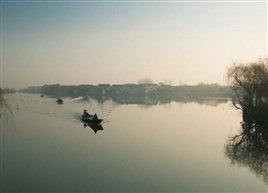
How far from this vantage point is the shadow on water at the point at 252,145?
20.8 metres

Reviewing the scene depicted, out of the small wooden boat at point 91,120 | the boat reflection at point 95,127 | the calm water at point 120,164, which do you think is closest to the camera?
the calm water at point 120,164

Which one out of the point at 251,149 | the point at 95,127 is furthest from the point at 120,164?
the point at 95,127

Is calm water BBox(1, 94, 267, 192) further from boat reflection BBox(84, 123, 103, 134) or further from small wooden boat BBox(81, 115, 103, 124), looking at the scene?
small wooden boat BBox(81, 115, 103, 124)

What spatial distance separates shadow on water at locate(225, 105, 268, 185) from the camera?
20.8 meters

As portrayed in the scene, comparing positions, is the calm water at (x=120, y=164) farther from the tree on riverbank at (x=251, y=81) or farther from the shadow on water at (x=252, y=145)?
the tree on riverbank at (x=251, y=81)

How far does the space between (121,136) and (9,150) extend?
41.3ft

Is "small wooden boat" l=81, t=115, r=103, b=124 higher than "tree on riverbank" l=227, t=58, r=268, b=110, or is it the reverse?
"tree on riverbank" l=227, t=58, r=268, b=110

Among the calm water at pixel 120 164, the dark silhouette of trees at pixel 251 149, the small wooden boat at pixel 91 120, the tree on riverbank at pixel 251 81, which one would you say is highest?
the tree on riverbank at pixel 251 81

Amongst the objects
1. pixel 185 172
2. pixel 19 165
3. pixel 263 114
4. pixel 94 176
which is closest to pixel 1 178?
pixel 19 165

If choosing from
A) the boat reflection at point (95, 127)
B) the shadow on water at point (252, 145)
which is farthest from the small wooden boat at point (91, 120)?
the shadow on water at point (252, 145)

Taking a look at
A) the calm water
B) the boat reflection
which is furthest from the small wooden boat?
the calm water

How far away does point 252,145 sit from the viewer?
27.8m

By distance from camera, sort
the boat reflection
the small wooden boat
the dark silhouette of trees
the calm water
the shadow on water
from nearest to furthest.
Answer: the calm water, the dark silhouette of trees, the shadow on water, the boat reflection, the small wooden boat

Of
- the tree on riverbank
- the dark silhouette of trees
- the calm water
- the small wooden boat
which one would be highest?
the tree on riverbank
